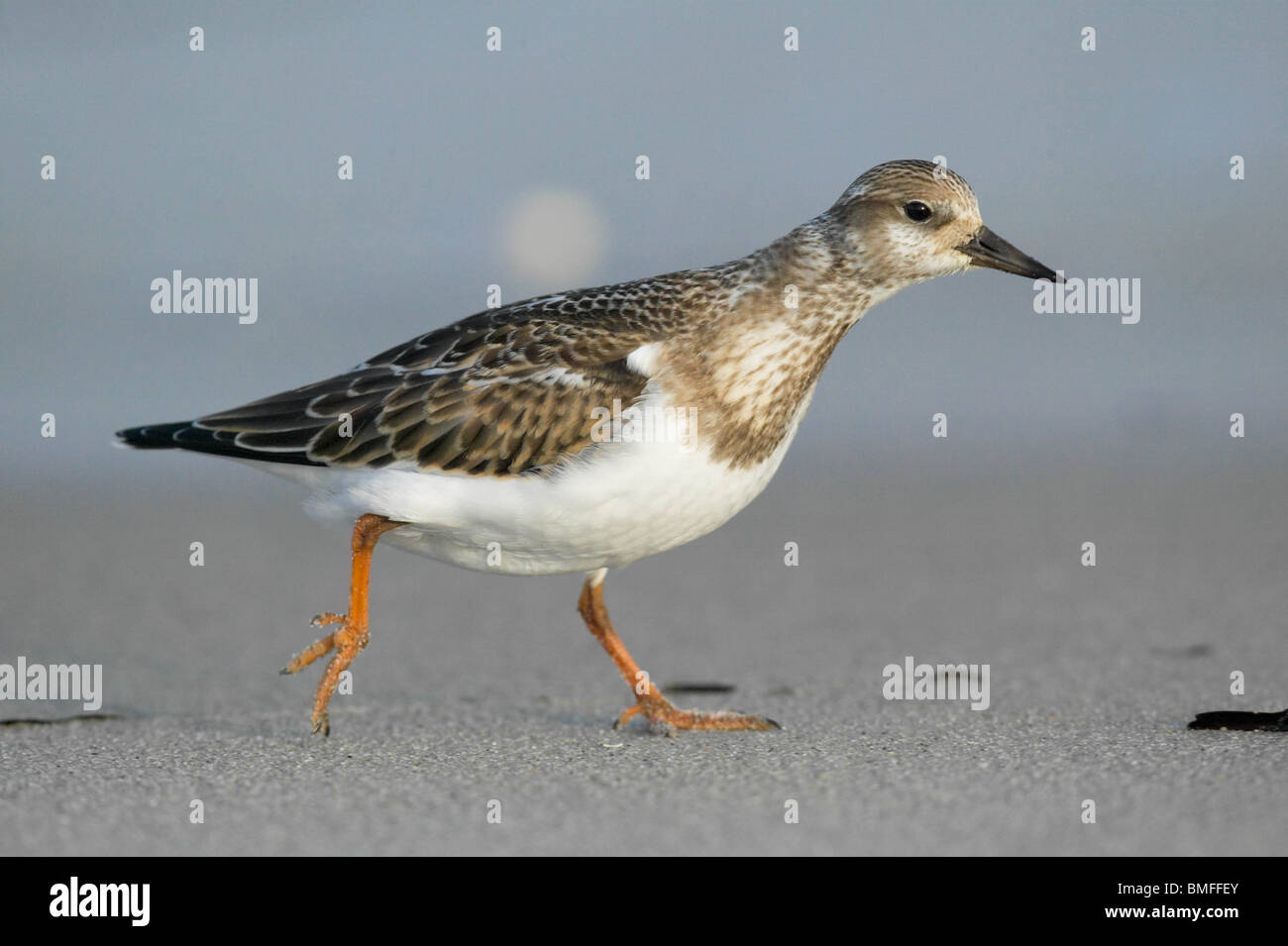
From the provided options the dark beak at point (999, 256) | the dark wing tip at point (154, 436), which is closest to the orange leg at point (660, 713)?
the dark wing tip at point (154, 436)

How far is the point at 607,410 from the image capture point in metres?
6.42

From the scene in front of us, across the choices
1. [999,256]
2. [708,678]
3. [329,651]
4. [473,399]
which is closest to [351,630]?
[329,651]

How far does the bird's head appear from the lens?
22.2ft

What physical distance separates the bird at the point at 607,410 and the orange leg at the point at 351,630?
0.03ft

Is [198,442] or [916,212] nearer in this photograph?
[916,212]

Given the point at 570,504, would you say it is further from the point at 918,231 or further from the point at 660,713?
the point at 918,231

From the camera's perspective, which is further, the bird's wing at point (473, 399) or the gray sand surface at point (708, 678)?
the bird's wing at point (473, 399)

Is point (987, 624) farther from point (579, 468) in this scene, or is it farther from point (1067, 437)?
point (1067, 437)

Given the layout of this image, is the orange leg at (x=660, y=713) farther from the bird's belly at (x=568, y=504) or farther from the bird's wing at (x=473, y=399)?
the bird's wing at (x=473, y=399)

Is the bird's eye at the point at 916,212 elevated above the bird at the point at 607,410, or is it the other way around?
the bird's eye at the point at 916,212

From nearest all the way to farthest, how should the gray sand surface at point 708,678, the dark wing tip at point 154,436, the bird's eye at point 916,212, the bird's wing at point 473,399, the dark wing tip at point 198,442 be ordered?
the gray sand surface at point 708,678 < the bird's wing at point 473,399 < the bird's eye at point 916,212 < the dark wing tip at point 198,442 < the dark wing tip at point 154,436

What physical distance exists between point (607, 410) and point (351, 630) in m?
1.68

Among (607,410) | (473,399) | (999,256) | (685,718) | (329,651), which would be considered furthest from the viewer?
(685,718)

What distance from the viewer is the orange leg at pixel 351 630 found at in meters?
6.82
